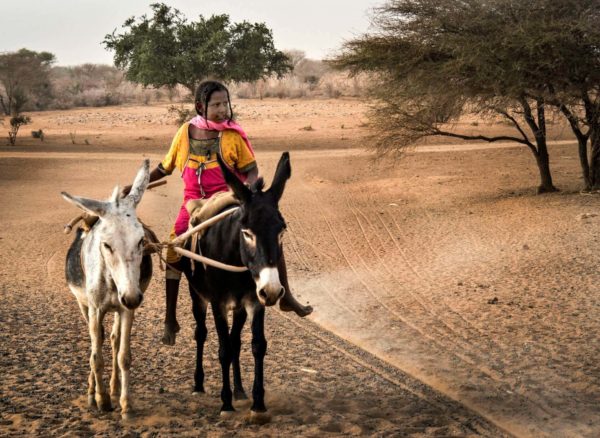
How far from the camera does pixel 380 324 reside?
9.38 meters

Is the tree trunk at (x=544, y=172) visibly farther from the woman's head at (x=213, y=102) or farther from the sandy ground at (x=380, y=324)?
the woman's head at (x=213, y=102)

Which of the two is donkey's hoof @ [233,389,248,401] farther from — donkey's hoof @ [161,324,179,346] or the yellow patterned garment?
the yellow patterned garment

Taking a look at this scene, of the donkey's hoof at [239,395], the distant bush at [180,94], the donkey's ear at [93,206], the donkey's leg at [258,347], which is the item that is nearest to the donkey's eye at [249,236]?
the donkey's leg at [258,347]

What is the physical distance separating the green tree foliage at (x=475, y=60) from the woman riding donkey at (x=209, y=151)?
10.3 meters

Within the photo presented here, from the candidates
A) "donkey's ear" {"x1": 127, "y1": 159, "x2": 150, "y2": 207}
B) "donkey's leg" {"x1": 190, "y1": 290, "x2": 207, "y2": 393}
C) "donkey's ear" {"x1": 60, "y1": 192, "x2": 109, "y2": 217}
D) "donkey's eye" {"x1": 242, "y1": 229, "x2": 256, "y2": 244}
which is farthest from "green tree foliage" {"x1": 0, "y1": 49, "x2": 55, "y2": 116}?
"donkey's eye" {"x1": 242, "y1": 229, "x2": 256, "y2": 244}

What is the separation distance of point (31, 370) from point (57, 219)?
10.4 meters

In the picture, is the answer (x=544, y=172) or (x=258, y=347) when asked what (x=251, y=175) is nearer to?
(x=258, y=347)

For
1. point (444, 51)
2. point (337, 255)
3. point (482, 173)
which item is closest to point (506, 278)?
point (337, 255)

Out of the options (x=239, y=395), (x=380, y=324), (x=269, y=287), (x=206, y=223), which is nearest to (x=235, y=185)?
(x=206, y=223)

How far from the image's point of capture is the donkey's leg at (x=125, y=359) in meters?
6.03

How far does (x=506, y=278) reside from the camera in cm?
1125

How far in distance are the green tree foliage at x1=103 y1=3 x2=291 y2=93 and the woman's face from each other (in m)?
31.7

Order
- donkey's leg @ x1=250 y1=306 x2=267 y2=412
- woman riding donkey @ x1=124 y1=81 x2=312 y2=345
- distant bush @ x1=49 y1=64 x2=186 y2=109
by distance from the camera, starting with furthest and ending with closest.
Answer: distant bush @ x1=49 y1=64 x2=186 y2=109 → woman riding donkey @ x1=124 y1=81 x2=312 y2=345 → donkey's leg @ x1=250 y1=306 x2=267 y2=412

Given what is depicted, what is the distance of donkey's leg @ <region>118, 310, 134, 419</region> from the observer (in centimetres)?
603
